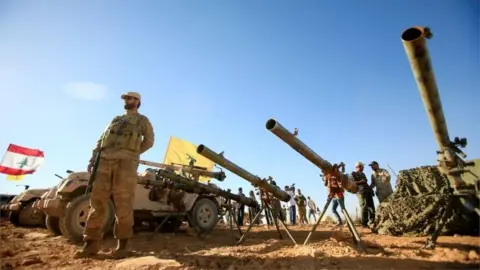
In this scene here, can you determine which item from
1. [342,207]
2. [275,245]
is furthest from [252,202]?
[342,207]

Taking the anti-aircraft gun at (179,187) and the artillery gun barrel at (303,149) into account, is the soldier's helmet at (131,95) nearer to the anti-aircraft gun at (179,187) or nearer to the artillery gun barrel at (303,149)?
the artillery gun barrel at (303,149)

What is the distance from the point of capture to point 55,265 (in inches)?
155

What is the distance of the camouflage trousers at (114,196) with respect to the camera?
176 inches

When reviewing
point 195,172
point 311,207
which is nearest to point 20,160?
point 195,172

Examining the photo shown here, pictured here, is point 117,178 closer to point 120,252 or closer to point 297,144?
point 120,252

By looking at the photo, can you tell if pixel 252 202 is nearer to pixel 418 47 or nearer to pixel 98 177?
pixel 98 177

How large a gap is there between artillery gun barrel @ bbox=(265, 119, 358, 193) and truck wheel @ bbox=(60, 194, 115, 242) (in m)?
3.86

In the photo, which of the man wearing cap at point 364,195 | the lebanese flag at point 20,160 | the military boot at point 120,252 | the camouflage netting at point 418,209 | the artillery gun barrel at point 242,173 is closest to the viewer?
the military boot at point 120,252

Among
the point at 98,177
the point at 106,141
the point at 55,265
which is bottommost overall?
the point at 55,265

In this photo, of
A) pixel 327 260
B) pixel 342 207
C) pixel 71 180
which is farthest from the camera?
Result: pixel 71 180

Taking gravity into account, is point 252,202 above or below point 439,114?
below

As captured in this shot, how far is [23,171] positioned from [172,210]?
11134 mm

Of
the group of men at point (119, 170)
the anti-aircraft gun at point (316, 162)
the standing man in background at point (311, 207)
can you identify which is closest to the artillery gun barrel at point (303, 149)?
the anti-aircraft gun at point (316, 162)

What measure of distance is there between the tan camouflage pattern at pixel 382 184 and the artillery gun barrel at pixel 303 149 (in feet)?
11.6
